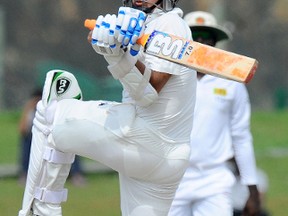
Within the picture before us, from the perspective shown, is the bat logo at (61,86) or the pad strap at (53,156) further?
the bat logo at (61,86)

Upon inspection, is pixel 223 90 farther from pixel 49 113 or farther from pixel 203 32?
pixel 49 113

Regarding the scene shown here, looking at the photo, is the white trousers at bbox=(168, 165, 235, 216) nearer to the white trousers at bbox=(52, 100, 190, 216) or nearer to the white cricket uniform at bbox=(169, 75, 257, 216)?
the white cricket uniform at bbox=(169, 75, 257, 216)

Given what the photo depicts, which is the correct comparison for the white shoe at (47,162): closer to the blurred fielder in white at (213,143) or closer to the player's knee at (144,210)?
the player's knee at (144,210)

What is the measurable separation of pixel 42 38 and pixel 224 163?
943cm

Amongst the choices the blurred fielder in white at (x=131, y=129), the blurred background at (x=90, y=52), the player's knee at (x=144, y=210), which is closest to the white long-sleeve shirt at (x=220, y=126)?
the blurred fielder in white at (x=131, y=129)

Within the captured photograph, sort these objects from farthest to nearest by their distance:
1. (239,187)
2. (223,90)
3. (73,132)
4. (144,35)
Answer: (239,187), (223,90), (73,132), (144,35)

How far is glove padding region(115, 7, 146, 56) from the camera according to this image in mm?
6008

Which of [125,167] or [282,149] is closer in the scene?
[125,167]

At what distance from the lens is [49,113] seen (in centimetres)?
664

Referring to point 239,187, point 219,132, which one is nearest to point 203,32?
point 219,132

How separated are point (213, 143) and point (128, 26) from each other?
7.07ft

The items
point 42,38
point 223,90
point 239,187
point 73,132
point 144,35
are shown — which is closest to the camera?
point 144,35

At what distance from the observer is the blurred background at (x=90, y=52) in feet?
52.4

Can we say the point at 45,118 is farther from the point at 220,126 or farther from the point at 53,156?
the point at 220,126
